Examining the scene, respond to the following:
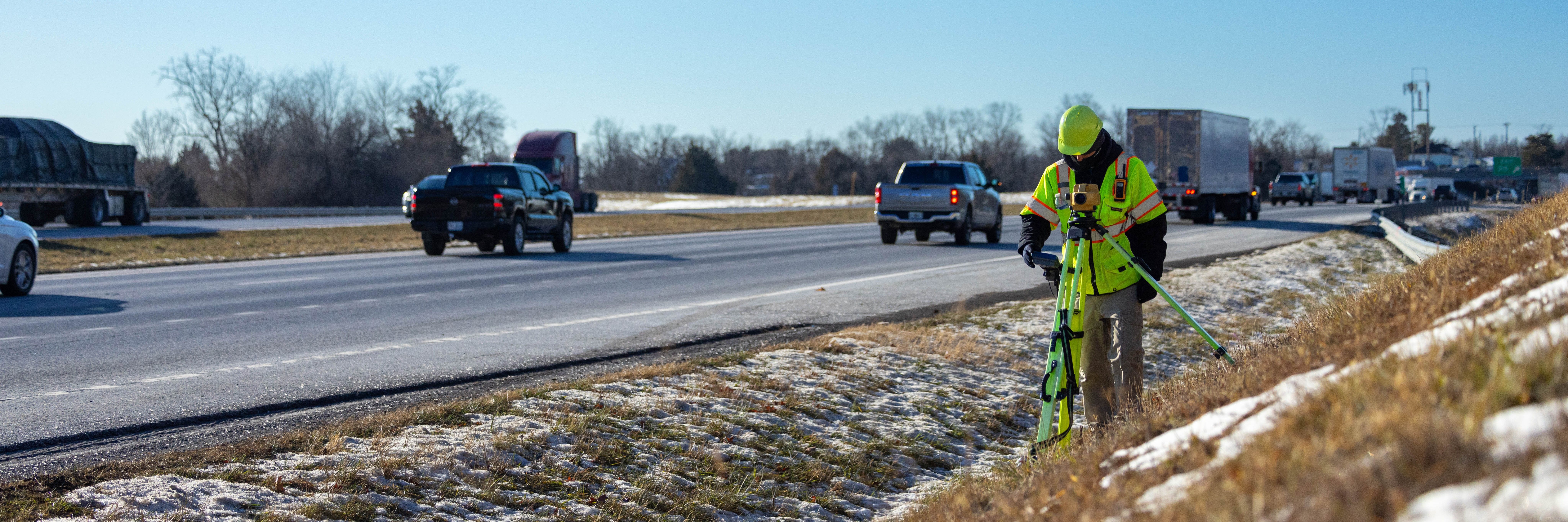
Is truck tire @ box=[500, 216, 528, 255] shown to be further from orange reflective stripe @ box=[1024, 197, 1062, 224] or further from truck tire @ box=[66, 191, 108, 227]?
truck tire @ box=[66, 191, 108, 227]

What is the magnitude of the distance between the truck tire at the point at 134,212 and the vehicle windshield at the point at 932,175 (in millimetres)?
24069

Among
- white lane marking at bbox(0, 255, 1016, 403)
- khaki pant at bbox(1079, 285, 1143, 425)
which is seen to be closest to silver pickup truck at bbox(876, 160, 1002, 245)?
white lane marking at bbox(0, 255, 1016, 403)

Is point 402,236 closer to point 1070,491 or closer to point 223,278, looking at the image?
point 223,278

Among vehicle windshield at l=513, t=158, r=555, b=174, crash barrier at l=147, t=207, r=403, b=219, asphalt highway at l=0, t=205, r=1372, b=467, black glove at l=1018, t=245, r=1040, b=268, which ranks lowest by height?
asphalt highway at l=0, t=205, r=1372, b=467

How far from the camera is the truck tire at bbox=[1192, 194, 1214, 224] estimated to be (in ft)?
112

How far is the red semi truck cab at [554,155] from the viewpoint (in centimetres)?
4600

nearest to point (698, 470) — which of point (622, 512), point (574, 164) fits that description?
point (622, 512)

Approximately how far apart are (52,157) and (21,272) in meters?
21.5

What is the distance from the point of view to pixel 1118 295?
5.79 meters

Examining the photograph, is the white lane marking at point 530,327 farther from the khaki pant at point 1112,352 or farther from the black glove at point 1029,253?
the khaki pant at point 1112,352

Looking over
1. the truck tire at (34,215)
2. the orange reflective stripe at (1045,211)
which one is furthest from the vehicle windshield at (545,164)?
the orange reflective stripe at (1045,211)

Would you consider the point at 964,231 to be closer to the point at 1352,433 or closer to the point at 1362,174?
the point at 1352,433

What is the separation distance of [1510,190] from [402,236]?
53721 millimetres

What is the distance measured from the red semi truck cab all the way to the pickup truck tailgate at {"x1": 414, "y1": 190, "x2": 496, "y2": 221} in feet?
75.3
